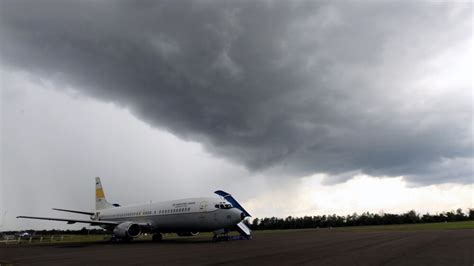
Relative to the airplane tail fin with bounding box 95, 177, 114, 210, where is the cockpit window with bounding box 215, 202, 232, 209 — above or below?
below

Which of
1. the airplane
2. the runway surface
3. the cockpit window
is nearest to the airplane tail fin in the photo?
the airplane

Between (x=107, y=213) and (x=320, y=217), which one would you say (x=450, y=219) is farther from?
(x=107, y=213)

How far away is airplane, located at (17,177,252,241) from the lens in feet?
107

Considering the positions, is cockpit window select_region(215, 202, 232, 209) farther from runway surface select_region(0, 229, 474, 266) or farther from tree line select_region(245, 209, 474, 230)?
tree line select_region(245, 209, 474, 230)

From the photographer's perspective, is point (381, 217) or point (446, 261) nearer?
point (446, 261)

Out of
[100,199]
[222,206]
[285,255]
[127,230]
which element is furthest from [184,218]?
[100,199]

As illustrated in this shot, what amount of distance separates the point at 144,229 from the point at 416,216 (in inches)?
4073

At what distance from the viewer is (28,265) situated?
1445 cm

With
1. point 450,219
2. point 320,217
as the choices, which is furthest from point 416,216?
point 320,217

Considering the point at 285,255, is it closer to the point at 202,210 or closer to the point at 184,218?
the point at 202,210

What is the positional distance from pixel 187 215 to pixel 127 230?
739 cm

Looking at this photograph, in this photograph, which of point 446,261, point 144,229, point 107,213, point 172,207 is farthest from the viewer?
point 107,213

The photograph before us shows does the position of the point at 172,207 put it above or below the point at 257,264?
above

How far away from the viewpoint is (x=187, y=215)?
3497cm
